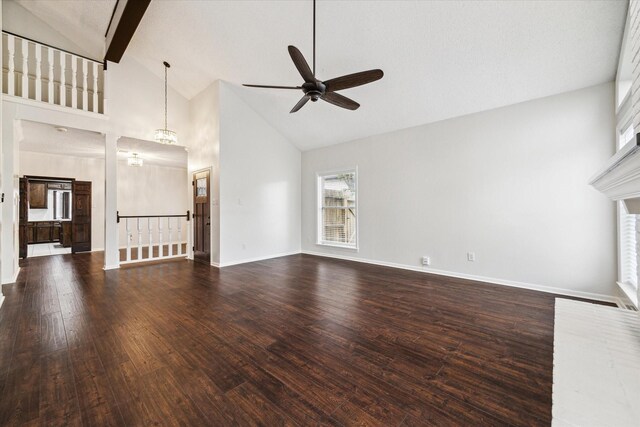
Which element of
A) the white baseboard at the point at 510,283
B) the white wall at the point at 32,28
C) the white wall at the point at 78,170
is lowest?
the white baseboard at the point at 510,283

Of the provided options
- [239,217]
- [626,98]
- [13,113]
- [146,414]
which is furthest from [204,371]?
[13,113]

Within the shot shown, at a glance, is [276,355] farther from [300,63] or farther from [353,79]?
[353,79]

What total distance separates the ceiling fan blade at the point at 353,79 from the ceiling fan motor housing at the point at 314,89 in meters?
0.07

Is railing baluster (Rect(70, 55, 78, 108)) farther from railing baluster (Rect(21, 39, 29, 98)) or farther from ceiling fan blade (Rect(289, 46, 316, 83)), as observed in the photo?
ceiling fan blade (Rect(289, 46, 316, 83))

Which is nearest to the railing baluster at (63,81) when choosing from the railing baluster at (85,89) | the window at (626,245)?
the railing baluster at (85,89)

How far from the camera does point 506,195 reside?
3.82 metres

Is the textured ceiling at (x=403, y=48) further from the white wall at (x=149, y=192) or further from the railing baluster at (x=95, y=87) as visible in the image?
the white wall at (x=149, y=192)

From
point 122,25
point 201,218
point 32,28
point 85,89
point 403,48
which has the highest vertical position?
point 32,28

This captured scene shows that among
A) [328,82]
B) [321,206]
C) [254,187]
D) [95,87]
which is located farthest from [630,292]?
[95,87]

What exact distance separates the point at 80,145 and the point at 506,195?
29.3ft

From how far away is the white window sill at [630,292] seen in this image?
2511mm

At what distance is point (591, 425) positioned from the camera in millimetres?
778

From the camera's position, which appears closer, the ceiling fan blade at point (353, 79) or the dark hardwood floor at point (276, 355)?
the dark hardwood floor at point (276, 355)

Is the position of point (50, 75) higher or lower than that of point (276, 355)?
higher
